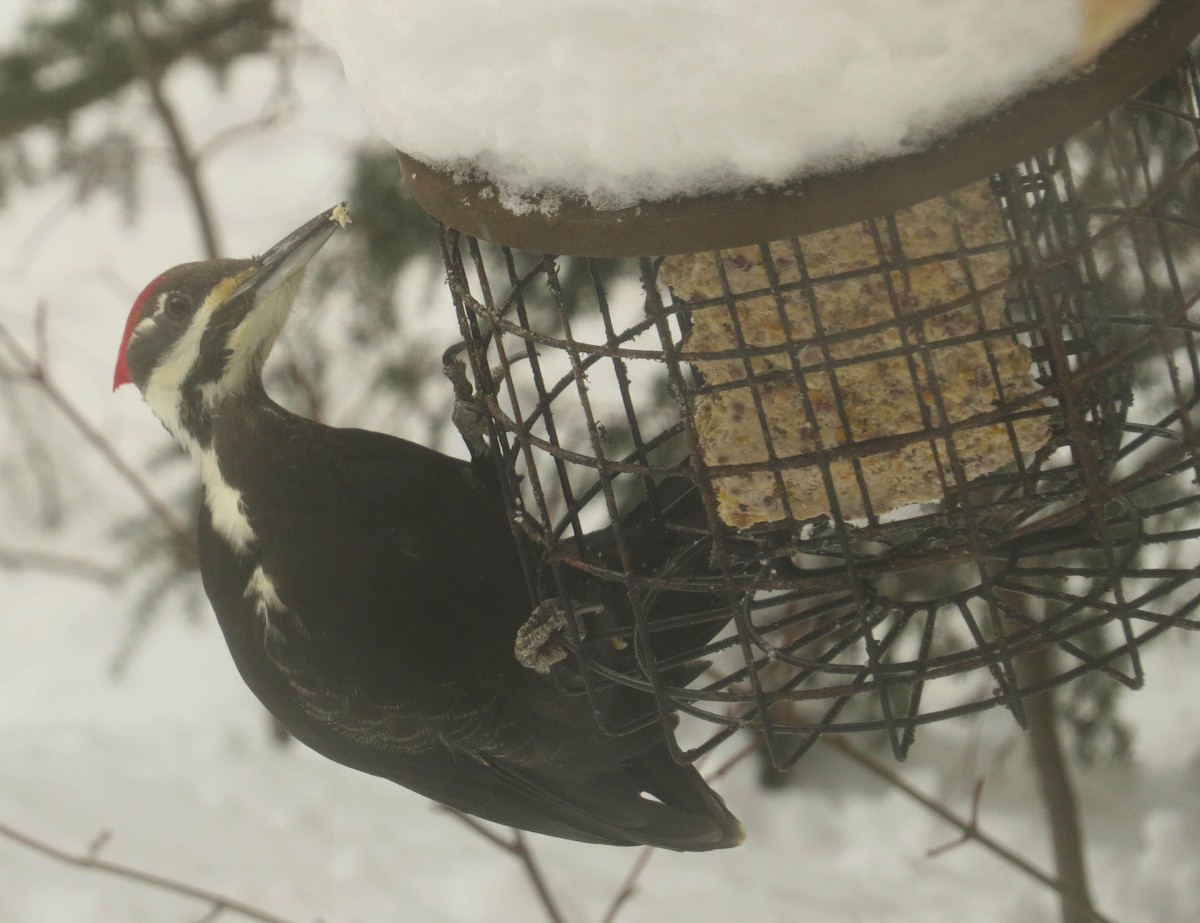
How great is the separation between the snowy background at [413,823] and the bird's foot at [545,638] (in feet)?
4.80

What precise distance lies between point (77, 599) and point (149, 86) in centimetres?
324

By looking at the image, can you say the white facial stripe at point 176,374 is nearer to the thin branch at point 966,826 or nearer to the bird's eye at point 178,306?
the bird's eye at point 178,306

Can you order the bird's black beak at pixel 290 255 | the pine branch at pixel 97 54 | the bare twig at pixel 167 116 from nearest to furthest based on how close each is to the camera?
the bird's black beak at pixel 290 255
the bare twig at pixel 167 116
the pine branch at pixel 97 54

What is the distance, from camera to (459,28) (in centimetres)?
122

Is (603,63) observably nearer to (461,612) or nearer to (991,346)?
(991,346)

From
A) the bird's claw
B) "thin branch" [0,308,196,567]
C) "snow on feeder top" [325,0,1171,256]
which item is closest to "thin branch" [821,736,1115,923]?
the bird's claw

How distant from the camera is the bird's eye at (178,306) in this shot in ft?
7.39

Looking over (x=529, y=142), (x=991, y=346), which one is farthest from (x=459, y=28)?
(x=991, y=346)

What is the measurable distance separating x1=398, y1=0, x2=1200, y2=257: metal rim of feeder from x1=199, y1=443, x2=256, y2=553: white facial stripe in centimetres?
112

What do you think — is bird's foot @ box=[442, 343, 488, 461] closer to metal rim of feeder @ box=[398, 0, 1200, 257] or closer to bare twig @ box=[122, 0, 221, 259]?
metal rim of feeder @ box=[398, 0, 1200, 257]

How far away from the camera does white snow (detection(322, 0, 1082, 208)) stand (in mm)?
1068

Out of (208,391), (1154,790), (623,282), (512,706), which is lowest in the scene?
(512,706)

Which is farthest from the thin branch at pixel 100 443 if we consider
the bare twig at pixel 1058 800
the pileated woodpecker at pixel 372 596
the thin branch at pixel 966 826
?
the bare twig at pixel 1058 800

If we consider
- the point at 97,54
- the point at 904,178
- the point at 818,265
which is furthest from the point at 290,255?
the point at 97,54
